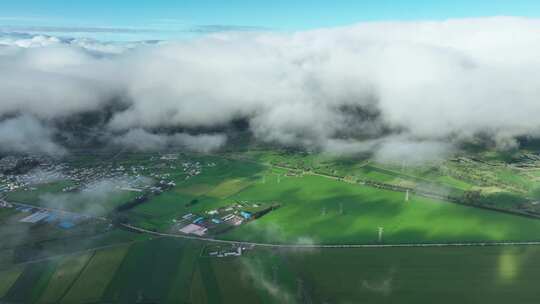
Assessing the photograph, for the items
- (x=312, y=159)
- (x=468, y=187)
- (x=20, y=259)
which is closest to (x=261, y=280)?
(x=20, y=259)

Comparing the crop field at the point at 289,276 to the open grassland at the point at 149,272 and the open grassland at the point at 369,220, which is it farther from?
the open grassland at the point at 369,220

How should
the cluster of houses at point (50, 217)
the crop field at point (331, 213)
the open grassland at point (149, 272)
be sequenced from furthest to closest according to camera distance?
the cluster of houses at point (50, 217) < the crop field at point (331, 213) < the open grassland at point (149, 272)

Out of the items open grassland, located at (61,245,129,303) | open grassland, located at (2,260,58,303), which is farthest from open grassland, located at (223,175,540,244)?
open grassland, located at (2,260,58,303)

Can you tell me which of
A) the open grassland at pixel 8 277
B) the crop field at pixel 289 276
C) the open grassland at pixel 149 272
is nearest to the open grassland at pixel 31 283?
the crop field at pixel 289 276

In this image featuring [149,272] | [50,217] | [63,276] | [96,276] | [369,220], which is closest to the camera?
[63,276]

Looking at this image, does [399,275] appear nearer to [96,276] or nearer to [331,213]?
[331,213]

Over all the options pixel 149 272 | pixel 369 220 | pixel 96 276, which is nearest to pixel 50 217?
pixel 96 276

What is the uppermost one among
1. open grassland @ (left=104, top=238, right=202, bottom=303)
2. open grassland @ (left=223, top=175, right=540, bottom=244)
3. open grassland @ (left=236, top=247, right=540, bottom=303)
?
open grassland @ (left=223, top=175, right=540, bottom=244)

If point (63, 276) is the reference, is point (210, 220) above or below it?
above

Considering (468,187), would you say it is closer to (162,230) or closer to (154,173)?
(162,230)

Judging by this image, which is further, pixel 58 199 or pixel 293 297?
pixel 58 199

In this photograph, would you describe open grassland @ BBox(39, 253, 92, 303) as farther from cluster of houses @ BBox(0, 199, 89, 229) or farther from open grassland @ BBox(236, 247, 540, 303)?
open grassland @ BBox(236, 247, 540, 303)
